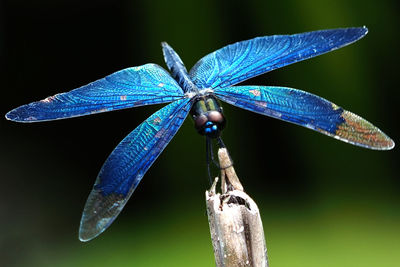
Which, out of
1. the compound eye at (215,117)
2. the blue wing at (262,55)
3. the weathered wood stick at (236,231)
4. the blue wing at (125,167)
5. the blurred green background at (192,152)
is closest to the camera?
the weathered wood stick at (236,231)

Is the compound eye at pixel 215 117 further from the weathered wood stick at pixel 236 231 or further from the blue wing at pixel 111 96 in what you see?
the weathered wood stick at pixel 236 231

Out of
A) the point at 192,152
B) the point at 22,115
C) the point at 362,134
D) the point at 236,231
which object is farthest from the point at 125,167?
the point at 192,152

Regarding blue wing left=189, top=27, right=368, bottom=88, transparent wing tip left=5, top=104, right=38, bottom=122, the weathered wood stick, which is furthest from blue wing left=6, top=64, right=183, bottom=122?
the weathered wood stick

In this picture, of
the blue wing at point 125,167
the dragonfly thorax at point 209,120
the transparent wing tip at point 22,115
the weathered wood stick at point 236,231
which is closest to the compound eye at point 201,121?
→ the dragonfly thorax at point 209,120

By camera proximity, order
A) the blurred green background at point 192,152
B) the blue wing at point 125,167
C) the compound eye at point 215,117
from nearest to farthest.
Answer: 1. the blue wing at point 125,167
2. the compound eye at point 215,117
3. the blurred green background at point 192,152

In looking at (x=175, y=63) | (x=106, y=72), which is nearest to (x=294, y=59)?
(x=175, y=63)

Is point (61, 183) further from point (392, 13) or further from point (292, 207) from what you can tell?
point (392, 13)
